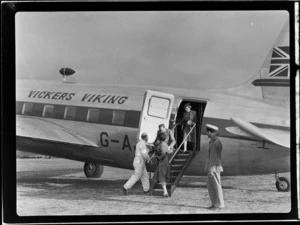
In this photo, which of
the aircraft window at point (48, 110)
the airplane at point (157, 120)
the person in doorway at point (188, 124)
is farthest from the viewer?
the aircraft window at point (48, 110)

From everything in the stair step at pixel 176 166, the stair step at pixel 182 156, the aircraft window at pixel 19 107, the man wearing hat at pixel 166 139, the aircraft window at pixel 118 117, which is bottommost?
the stair step at pixel 176 166

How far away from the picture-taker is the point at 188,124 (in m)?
7.12

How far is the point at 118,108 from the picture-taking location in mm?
7391

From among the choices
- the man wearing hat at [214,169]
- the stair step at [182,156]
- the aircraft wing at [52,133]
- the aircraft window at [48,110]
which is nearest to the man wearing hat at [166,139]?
the stair step at [182,156]

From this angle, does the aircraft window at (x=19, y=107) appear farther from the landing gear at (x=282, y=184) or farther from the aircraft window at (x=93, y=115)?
the landing gear at (x=282, y=184)

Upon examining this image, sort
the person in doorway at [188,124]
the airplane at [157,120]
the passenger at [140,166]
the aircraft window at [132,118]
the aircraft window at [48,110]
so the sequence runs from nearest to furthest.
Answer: the airplane at [157,120], the passenger at [140,166], the person in doorway at [188,124], the aircraft window at [132,118], the aircraft window at [48,110]

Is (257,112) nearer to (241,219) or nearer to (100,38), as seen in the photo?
(241,219)

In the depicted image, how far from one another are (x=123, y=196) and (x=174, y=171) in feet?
2.45

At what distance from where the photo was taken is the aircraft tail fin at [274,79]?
6707 millimetres

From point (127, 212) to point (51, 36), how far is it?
8.05ft

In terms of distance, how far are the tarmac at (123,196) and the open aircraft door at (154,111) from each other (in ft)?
2.14

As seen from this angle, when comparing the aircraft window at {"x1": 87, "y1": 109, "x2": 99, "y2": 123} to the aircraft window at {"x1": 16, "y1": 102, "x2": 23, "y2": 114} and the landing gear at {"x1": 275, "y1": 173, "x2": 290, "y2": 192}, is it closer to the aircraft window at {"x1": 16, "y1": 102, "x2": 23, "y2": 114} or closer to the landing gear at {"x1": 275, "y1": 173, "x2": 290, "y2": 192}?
the aircraft window at {"x1": 16, "y1": 102, "x2": 23, "y2": 114}

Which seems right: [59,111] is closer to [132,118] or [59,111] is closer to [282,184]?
[132,118]

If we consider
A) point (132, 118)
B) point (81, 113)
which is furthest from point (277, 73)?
point (81, 113)
